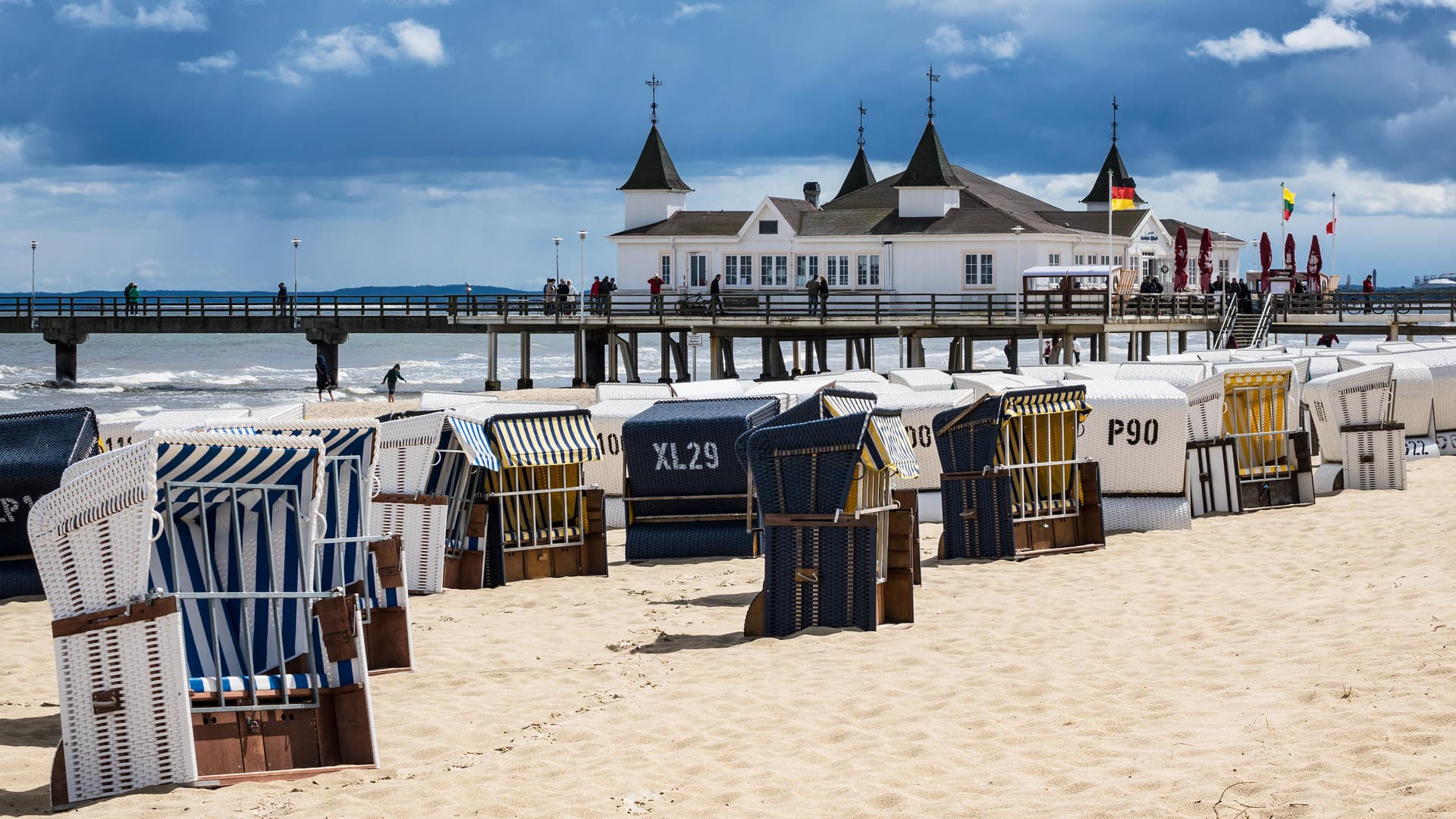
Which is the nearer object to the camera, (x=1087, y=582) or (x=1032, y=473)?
(x=1087, y=582)

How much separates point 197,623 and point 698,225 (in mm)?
37482

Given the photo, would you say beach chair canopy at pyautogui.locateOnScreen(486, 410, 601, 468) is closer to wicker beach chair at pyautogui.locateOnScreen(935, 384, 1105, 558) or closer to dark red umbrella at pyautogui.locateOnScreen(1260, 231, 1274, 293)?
wicker beach chair at pyautogui.locateOnScreen(935, 384, 1105, 558)

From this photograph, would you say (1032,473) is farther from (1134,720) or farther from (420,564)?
(1134,720)

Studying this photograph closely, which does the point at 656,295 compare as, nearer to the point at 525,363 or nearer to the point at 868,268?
the point at 525,363

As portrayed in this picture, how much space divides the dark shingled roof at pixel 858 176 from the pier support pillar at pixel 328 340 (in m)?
20.4

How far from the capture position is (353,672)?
6496 millimetres

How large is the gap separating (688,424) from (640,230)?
31.5m

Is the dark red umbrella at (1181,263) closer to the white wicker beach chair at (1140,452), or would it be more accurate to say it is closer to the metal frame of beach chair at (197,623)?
the white wicker beach chair at (1140,452)

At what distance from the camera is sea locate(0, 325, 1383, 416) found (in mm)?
48625

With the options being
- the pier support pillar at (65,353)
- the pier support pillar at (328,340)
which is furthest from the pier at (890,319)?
the pier support pillar at (65,353)

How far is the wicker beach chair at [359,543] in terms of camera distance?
7.23 meters

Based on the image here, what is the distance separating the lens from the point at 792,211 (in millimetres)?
43344

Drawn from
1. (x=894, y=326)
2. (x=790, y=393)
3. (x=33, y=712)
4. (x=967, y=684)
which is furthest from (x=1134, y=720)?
(x=894, y=326)

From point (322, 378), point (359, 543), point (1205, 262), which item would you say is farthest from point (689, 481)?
point (1205, 262)
